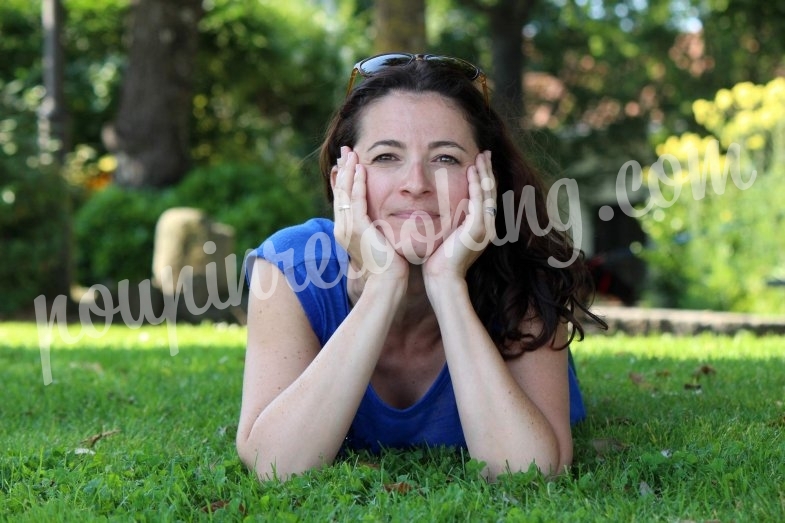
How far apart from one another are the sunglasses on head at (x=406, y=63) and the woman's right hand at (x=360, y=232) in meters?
0.36

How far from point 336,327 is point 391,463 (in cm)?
50

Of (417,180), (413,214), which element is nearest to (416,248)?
(413,214)

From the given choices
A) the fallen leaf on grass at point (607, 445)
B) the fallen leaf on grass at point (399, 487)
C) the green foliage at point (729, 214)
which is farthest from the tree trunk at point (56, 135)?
the fallen leaf on grass at point (399, 487)

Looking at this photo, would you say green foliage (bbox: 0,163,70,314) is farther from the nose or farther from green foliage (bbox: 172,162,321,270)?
the nose

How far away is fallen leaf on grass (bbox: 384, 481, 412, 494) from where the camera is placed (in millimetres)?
2920

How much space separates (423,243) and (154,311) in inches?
315

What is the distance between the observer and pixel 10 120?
11328mm

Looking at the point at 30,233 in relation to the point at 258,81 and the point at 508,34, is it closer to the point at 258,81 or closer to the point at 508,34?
the point at 508,34

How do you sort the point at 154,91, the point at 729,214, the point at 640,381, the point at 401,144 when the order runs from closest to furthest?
the point at 401,144, the point at 640,381, the point at 729,214, the point at 154,91

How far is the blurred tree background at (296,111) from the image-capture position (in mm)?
10000

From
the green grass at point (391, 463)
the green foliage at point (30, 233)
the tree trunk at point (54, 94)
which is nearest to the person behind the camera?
the green grass at point (391, 463)

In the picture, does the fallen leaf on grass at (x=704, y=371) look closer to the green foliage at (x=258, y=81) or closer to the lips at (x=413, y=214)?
the lips at (x=413, y=214)

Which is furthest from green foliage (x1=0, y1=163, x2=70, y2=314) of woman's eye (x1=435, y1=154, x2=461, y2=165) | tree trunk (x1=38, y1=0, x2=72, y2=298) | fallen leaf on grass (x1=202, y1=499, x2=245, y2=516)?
fallen leaf on grass (x1=202, y1=499, x2=245, y2=516)

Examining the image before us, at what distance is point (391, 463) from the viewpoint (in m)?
3.27
